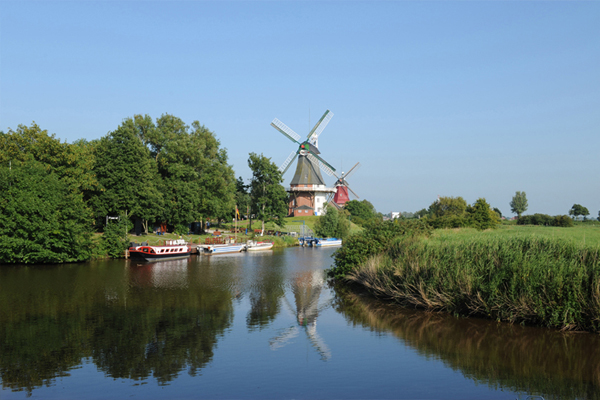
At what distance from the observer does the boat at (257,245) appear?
62.1 meters

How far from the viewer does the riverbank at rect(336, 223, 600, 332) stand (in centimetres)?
1738

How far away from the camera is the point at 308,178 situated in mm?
95562

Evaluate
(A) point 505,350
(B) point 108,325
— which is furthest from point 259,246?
(A) point 505,350

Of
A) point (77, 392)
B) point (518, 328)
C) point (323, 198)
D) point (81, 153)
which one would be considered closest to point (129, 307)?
point (77, 392)

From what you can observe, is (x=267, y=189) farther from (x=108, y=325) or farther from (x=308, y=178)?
(x=108, y=325)

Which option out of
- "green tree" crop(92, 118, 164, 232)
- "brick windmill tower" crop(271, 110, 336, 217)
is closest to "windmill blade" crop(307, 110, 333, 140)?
"brick windmill tower" crop(271, 110, 336, 217)

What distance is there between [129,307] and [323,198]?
75.7 meters

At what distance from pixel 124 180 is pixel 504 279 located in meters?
43.7

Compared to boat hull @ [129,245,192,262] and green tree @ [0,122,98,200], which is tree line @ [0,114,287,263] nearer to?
green tree @ [0,122,98,200]

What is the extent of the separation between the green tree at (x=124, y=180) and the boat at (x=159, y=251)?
5.07 m

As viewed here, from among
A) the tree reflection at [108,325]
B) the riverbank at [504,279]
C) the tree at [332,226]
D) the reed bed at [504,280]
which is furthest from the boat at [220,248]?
the reed bed at [504,280]

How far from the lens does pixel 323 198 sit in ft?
322

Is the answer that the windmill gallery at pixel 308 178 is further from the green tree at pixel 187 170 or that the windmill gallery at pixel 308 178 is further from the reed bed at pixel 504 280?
the reed bed at pixel 504 280

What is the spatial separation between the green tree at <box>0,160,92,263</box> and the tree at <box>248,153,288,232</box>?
33106mm
